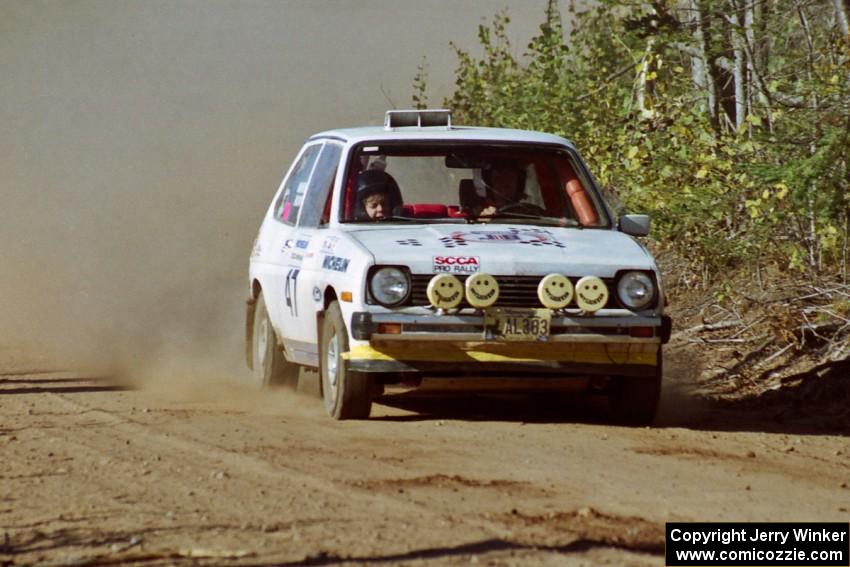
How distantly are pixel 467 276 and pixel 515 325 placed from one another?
37cm

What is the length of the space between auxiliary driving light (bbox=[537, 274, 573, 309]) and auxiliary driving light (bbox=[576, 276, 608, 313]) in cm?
7

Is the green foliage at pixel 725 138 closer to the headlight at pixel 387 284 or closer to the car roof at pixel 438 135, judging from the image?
the car roof at pixel 438 135

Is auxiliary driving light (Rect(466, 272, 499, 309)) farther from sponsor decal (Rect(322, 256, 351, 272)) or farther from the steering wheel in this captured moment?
the steering wheel

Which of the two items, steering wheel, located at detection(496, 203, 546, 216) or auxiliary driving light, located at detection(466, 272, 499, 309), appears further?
steering wheel, located at detection(496, 203, 546, 216)

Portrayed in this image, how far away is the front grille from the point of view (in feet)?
30.7

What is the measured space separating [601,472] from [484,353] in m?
1.56

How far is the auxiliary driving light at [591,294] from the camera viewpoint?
938 centimetres

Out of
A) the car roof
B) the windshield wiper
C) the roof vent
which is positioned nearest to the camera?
the windshield wiper

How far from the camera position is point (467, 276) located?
934 cm

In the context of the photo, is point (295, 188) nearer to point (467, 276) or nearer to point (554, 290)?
point (467, 276)

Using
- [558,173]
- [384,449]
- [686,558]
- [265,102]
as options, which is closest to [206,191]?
[265,102]

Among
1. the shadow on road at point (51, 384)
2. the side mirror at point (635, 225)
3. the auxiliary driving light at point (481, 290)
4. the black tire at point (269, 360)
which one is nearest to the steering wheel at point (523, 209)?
the side mirror at point (635, 225)

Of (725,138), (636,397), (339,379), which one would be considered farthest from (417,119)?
(725,138)

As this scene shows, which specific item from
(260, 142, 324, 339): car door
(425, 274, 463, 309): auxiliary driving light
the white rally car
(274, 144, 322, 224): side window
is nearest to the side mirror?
the white rally car
